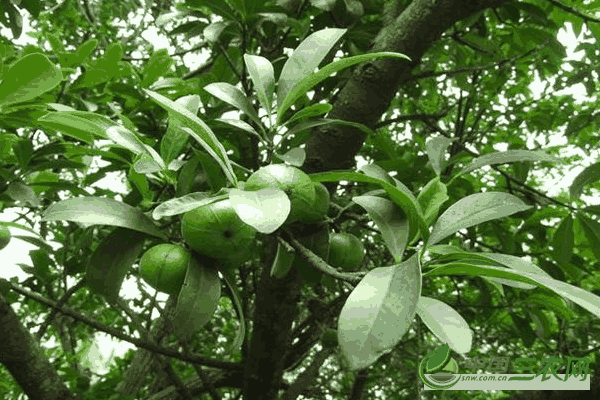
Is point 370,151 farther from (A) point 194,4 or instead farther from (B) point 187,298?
(B) point 187,298

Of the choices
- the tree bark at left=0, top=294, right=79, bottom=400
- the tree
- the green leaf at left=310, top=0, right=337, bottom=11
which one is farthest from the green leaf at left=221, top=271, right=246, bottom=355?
the green leaf at left=310, top=0, right=337, bottom=11

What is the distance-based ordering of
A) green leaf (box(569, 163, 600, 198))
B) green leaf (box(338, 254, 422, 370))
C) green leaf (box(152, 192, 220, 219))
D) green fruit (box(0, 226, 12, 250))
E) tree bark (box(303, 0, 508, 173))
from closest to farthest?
green leaf (box(338, 254, 422, 370))
green leaf (box(152, 192, 220, 219))
green fruit (box(0, 226, 12, 250))
tree bark (box(303, 0, 508, 173))
green leaf (box(569, 163, 600, 198))

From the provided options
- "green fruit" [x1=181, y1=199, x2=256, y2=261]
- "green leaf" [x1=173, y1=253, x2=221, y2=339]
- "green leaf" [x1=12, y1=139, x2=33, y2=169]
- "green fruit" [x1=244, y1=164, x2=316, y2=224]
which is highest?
"green leaf" [x1=12, y1=139, x2=33, y2=169]

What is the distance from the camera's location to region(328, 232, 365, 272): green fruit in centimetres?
74

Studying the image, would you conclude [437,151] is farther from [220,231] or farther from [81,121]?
[81,121]

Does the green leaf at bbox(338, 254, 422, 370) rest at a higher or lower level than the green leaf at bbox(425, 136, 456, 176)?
lower

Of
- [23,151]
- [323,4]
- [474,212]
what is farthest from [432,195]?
[23,151]

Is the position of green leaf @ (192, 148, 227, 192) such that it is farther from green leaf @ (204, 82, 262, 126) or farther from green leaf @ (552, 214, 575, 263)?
green leaf @ (552, 214, 575, 263)

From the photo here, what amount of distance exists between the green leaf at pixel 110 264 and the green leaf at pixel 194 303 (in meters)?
0.08

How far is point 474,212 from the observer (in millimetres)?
588

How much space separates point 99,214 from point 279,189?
191 millimetres

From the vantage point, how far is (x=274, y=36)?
3.91 ft

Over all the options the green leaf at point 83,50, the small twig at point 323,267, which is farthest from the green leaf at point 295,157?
the green leaf at point 83,50

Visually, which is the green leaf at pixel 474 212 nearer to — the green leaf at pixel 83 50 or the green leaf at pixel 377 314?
the green leaf at pixel 377 314
